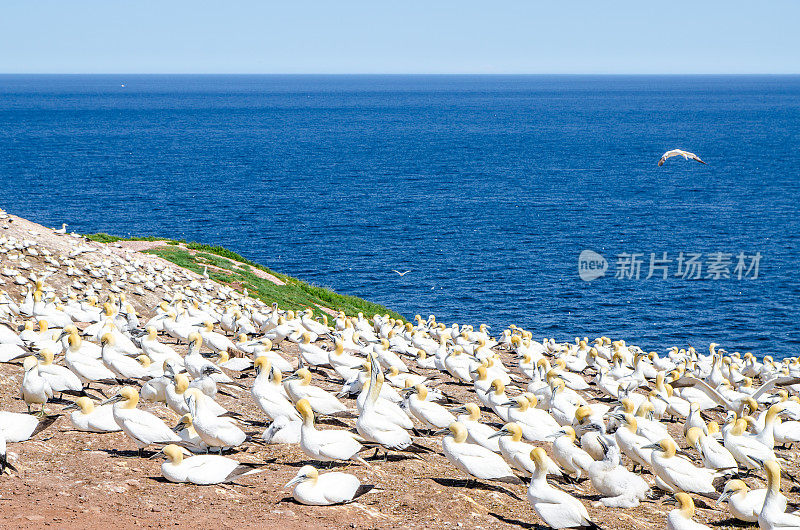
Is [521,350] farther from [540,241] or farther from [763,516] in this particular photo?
[540,241]

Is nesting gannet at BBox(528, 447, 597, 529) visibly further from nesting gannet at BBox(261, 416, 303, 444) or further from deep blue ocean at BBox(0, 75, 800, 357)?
deep blue ocean at BBox(0, 75, 800, 357)

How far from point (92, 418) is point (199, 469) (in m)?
2.90

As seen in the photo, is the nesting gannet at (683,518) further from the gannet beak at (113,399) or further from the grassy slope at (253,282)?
the grassy slope at (253,282)

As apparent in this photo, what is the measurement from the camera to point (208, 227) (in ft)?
247

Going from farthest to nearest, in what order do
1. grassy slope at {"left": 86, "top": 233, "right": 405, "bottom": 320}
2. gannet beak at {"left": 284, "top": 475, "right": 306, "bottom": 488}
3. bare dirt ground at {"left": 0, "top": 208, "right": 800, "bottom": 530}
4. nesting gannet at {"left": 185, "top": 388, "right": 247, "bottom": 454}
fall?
grassy slope at {"left": 86, "top": 233, "right": 405, "bottom": 320}
nesting gannet at {"left": 185, "top": 388, "right": 247, "bottom": 454}
gannet beak at {"left": 284, "top": 475, "right": 306, "bottom": 488}
bare dirt ground at {"left": 0, "top": 208, "right": 800, "bottom": 530}

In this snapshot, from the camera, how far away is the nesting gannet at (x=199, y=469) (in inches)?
437

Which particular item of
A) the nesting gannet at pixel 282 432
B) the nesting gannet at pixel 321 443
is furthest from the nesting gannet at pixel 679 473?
the nesting gannet at pixel 282 432

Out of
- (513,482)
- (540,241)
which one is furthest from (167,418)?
(540,241)

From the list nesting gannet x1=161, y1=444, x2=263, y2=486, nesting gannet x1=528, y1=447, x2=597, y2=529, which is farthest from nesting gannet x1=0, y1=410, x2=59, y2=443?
nesting gannet x1=528, y1=447, x2=597, y2=529

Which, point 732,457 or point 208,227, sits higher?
Result: point 732,457

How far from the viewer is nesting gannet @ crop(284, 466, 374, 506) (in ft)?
34.6

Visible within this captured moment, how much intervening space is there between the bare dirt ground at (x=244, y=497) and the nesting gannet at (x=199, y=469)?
0.12m

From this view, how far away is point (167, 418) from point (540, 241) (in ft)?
190

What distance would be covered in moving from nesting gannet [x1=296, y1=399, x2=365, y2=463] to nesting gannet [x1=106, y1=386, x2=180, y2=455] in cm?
205
